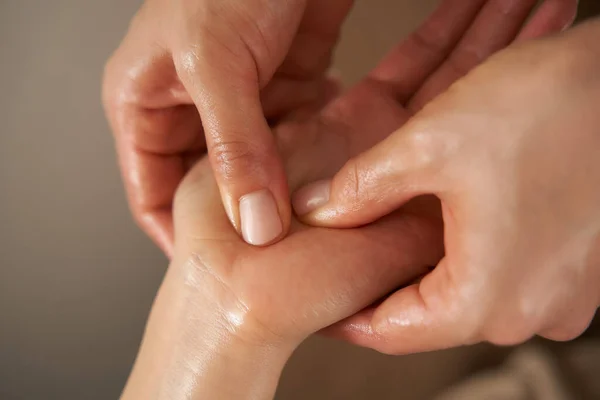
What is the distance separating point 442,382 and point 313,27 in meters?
0.65

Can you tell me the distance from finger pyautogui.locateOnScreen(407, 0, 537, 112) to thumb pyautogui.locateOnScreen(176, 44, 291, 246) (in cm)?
26

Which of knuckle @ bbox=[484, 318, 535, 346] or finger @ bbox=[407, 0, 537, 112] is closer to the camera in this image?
knuckle @ bbox=[484, 318, 535, 346]

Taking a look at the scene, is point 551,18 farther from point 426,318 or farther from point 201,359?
point 201,359

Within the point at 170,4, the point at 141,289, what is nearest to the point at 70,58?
the point at 170,4

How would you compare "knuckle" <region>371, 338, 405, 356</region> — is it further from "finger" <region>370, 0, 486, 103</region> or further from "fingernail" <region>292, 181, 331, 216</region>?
"finger" <region>370, 0, 486, 103</region>

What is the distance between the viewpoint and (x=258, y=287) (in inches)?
19.8

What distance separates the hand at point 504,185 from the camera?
41cm

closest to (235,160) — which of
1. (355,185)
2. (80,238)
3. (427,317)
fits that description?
(355,185)

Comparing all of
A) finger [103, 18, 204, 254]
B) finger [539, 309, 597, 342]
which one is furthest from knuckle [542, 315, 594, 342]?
finger [103, 18, 204, 254]

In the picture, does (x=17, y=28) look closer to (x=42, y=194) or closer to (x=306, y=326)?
(x=42, y=194)

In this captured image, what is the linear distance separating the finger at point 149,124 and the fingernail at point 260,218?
204 mm

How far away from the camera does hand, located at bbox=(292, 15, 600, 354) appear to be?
0.41 metres

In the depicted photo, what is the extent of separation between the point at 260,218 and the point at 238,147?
0.07m

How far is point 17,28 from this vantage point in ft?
2.48
